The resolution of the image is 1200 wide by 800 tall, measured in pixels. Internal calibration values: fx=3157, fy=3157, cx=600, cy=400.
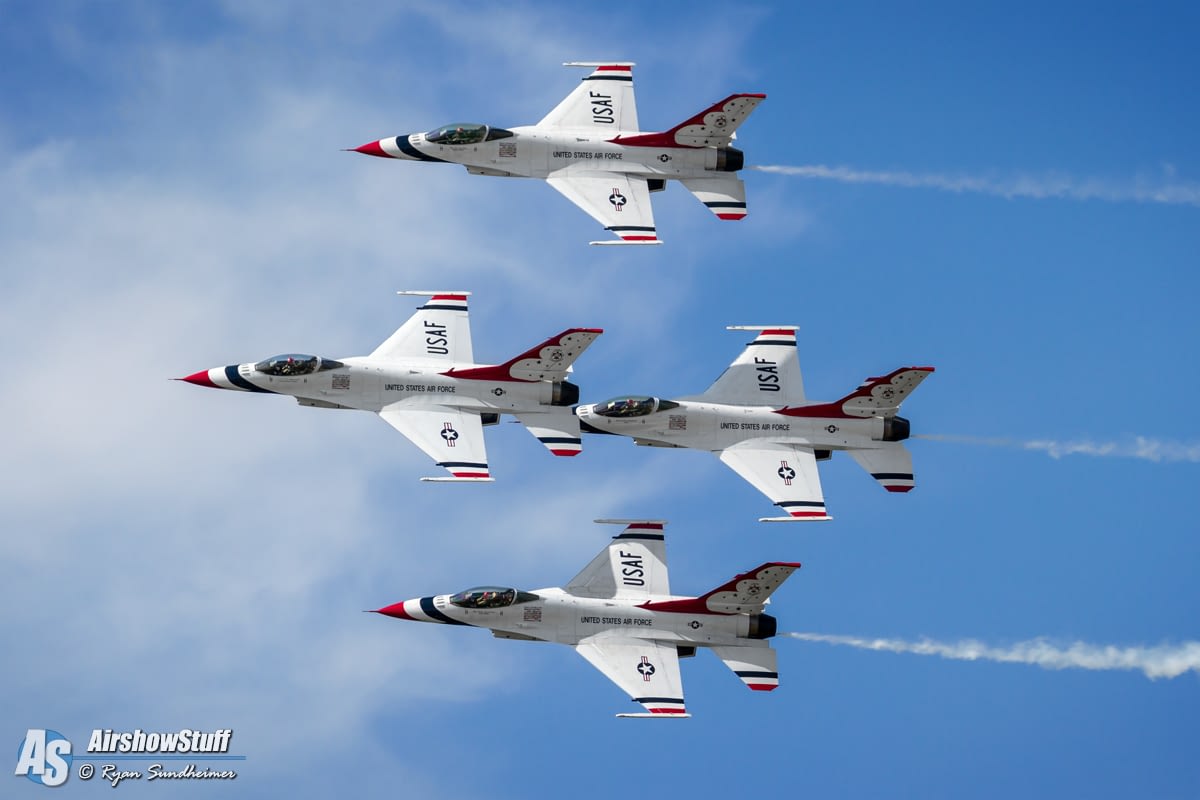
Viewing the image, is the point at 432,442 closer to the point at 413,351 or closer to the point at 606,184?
the point at 413,351

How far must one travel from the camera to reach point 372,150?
100438 millimetres

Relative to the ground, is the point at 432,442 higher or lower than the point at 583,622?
higher

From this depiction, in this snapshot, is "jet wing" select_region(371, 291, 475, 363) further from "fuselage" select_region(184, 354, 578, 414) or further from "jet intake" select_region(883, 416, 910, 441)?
Result: "jet intake" select_region(883, 416, 910, 441)

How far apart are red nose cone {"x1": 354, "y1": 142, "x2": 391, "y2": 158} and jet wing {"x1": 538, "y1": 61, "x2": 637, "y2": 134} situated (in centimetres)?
511

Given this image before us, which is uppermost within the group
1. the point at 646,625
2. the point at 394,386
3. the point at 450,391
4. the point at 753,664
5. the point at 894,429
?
the point at 394,386

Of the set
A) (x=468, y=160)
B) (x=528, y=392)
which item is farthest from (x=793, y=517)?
(x=468, y=160)

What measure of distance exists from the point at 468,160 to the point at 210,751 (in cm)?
2081

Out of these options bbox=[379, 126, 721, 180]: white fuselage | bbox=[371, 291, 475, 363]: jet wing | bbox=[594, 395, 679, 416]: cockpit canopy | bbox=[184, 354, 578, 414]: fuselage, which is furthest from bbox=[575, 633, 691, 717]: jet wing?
bbox=[379, 126, 721, 180]: white fuselage

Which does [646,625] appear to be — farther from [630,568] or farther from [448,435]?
[448,435]

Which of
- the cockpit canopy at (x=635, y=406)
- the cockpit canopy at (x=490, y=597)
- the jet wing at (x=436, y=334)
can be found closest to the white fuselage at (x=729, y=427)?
the cockpit canopy at (x=635, y=406)

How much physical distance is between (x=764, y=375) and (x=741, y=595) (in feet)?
A: 26.9

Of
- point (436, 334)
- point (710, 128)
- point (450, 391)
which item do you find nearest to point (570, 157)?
point (710, 128)

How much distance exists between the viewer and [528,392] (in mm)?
95875

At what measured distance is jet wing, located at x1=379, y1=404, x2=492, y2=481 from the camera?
311 feet
